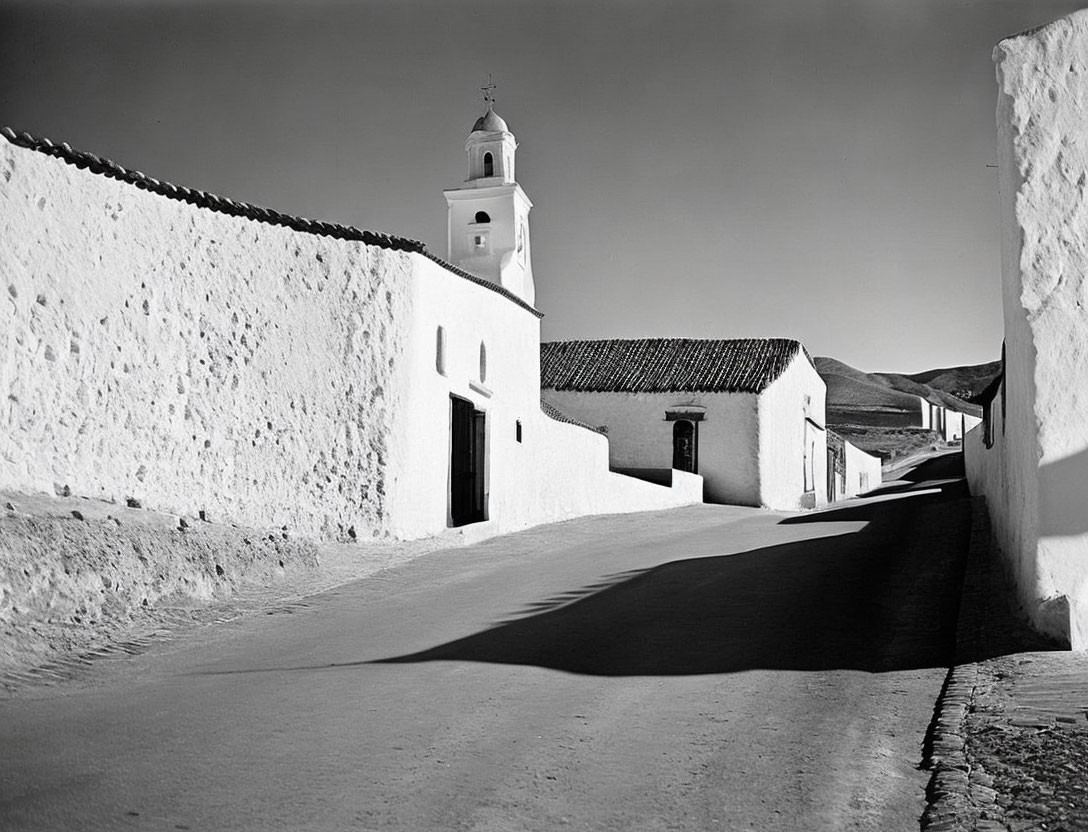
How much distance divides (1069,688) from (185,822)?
475 cm

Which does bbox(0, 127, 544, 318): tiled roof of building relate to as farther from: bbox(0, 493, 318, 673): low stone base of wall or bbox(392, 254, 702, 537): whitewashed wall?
bbox(0, 493, 318, 673): low stone base of wall

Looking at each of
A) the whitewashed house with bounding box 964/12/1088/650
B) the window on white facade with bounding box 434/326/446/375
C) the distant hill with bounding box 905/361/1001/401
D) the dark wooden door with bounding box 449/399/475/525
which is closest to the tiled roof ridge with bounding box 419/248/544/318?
the window on white facade with bounding box 434/326/446/375

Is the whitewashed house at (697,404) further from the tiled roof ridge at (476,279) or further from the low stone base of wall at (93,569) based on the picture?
the low stone base of wall at (93,569)

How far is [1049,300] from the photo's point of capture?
24.1 feet

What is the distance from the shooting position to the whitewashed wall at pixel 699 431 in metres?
31.2

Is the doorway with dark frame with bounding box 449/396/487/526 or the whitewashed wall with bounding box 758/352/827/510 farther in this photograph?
the whitewashed wall with bounding box 758/352/827/510

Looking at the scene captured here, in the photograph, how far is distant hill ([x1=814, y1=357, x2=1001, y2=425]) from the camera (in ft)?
230

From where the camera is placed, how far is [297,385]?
482 inches

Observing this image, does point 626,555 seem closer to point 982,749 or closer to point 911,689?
point 911,689

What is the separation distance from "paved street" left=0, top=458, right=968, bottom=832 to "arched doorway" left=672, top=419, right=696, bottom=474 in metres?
20.9

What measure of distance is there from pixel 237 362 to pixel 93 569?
3.52 m

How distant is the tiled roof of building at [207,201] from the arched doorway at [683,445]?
16.8 m

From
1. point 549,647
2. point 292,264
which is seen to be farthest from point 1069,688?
point 292,264

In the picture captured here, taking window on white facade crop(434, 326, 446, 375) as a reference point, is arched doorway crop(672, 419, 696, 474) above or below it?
below
